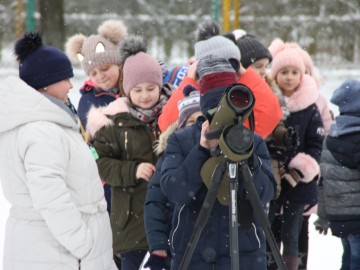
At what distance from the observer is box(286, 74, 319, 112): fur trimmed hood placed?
4180 mm

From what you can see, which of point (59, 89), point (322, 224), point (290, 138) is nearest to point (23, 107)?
point (59, 89)

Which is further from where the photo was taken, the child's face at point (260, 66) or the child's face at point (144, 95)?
the child's face at point (260, 66)

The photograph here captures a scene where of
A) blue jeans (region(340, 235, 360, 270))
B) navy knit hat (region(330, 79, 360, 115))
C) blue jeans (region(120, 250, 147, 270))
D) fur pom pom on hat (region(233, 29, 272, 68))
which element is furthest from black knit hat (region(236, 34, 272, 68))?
blue jeans (region(120, 250, 147, 270))

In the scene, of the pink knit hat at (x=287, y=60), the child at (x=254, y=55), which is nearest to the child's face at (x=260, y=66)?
the child at (x=254, y=55)

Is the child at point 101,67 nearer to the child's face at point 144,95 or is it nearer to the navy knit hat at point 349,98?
the child's face at point 144,95

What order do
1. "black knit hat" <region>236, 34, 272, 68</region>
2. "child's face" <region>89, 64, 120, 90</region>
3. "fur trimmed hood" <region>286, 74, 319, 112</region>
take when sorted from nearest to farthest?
"black knit hat" <region>236, 34, 272, 68</region>
"fur trimmed hood" <region>286, 74, 319, 112</region>
"child's face" <region>89, 64, 120, 90</region>

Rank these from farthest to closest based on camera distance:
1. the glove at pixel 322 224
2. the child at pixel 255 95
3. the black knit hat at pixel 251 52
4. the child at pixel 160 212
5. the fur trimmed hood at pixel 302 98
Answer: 1. the glove at pixel 322 224
2. the fur trimmed hood at pixel 302 98
3. the black knit hat at pixel 251 52
4. the child at pixel 255 95
5. the child at pixel 160 212

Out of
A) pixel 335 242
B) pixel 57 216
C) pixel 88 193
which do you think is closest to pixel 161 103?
pixel 88 193

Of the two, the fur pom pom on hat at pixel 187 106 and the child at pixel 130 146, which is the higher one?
the fur pom pom on hat at pixel 187 106

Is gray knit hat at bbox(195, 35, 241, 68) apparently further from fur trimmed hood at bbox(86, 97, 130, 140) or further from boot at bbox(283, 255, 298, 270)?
boot at bbox(283, 255, 298, 270)

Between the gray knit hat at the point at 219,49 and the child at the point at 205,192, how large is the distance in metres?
0.76

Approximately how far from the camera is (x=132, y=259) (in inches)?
140

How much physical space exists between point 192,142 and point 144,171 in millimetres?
800

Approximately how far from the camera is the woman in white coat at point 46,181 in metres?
2.53
